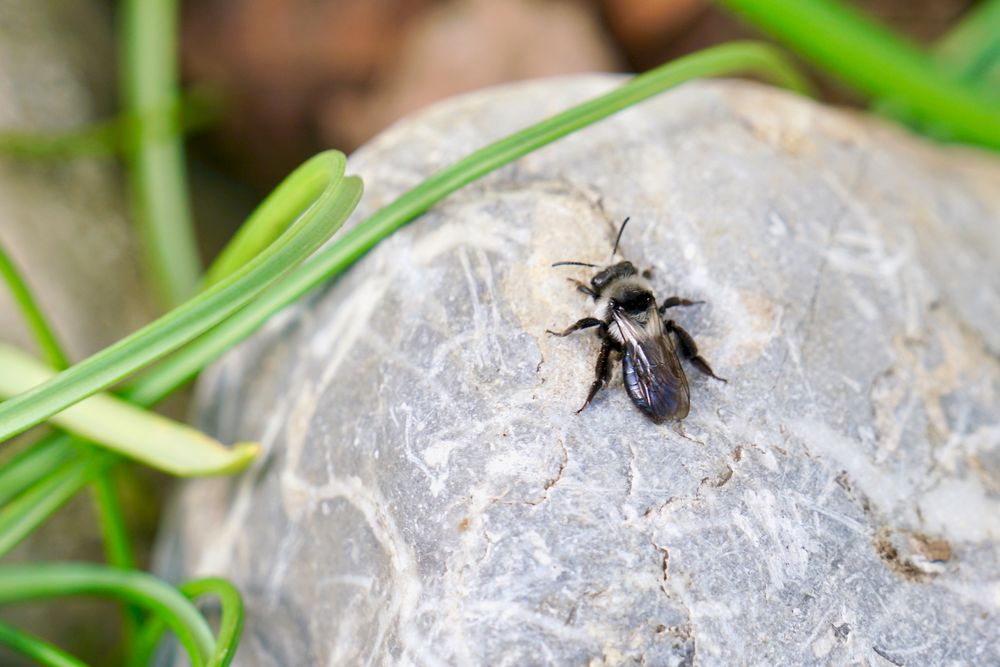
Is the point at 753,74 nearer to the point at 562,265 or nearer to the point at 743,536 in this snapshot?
the point at 562,265

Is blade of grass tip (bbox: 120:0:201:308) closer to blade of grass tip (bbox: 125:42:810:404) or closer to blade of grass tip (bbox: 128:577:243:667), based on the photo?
blade of grass tip (bbox: 125:42:810:404)

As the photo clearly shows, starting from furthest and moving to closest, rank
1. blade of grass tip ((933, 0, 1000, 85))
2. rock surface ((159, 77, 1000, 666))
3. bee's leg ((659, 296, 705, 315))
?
blade of grass tip ((933, 0, 1000, 85)), bee's leg ((659, 296, 705, 315)), rock surface ((159, 77, 1000, 666))

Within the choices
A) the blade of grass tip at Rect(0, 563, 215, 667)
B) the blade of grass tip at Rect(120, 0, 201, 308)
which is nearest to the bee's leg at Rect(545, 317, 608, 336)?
the blade of grass tip at Rect(0, 563, 215, 667)

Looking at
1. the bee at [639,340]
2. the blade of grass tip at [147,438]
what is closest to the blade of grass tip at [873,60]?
the bee at [639,340]

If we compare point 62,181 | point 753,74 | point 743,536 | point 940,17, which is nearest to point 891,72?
point 753,74

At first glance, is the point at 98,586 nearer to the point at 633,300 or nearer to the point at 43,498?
the point at 43,498

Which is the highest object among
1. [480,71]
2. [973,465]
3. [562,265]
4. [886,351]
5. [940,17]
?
[480,71]

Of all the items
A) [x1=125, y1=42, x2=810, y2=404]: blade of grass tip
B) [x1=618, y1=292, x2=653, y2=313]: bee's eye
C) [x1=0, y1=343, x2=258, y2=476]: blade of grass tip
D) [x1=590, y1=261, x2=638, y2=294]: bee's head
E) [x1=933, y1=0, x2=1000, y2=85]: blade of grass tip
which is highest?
[x1=125, y1=42, x2=810, y2=404]: blade of grass tip

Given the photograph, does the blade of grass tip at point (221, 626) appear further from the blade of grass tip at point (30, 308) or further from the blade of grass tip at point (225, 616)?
the blade of grass tip at point (30, 308)
